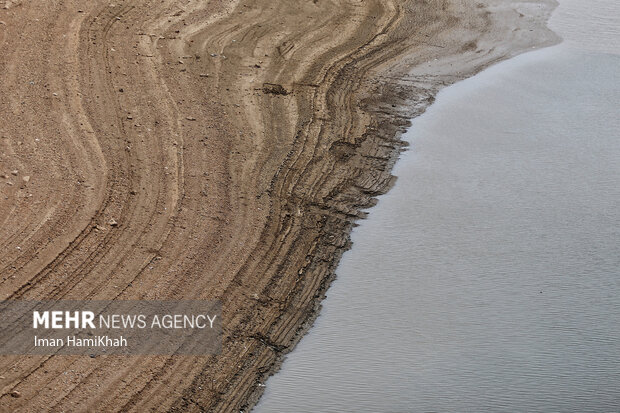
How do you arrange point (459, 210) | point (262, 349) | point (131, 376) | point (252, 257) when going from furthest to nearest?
point (459, 210) < point (252, 257) < point (262, 349) < point (131, 376)

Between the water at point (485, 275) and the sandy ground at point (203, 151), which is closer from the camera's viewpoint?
the water at point (485, 275)

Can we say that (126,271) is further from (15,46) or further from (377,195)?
(15,46)

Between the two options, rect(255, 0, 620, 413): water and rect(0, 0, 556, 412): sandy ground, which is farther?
rect(0, 0, 556, 412): sandy ground

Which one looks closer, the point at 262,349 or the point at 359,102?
the point at 262,349

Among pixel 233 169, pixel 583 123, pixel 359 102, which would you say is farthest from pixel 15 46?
pixel 583 123
